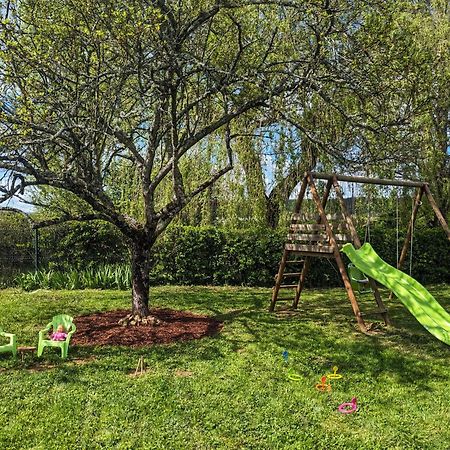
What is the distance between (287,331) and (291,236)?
1719 mm

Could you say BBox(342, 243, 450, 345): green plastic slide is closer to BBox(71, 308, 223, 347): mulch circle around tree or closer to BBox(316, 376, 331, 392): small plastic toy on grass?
BBox(316, 376, 331, 392): small plastic toy on grass

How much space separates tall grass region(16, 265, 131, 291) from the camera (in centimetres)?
1134

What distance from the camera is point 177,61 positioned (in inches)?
257

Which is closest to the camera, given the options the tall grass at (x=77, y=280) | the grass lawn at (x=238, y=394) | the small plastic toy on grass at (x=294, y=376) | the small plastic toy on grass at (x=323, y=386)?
the grass lawn at (x=238, y=394)

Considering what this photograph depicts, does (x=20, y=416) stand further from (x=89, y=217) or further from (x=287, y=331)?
(x=287, y=331)

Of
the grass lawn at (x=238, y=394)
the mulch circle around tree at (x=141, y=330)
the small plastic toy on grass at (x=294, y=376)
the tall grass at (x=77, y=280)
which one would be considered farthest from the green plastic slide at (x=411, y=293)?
the tall grass at (x=77, y=280)

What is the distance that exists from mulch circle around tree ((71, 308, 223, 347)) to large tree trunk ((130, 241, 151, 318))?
0.32 meters

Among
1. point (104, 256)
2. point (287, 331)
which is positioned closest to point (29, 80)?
point (287, 331)

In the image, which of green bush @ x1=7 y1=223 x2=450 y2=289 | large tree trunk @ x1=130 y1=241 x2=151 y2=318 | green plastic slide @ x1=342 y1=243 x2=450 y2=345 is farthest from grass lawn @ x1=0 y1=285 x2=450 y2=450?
green bush @ x1=7 y1=223 x2=450 y2=289

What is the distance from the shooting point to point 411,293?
206 inches

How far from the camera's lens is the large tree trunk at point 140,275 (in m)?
7.22

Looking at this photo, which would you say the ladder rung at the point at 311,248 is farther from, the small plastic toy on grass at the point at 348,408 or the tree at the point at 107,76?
the small plastic toy on grass at the point at 348,408

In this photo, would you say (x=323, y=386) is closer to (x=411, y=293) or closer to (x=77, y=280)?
(x=411, y=293)

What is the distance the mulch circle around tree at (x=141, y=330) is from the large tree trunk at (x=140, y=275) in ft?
1.05
